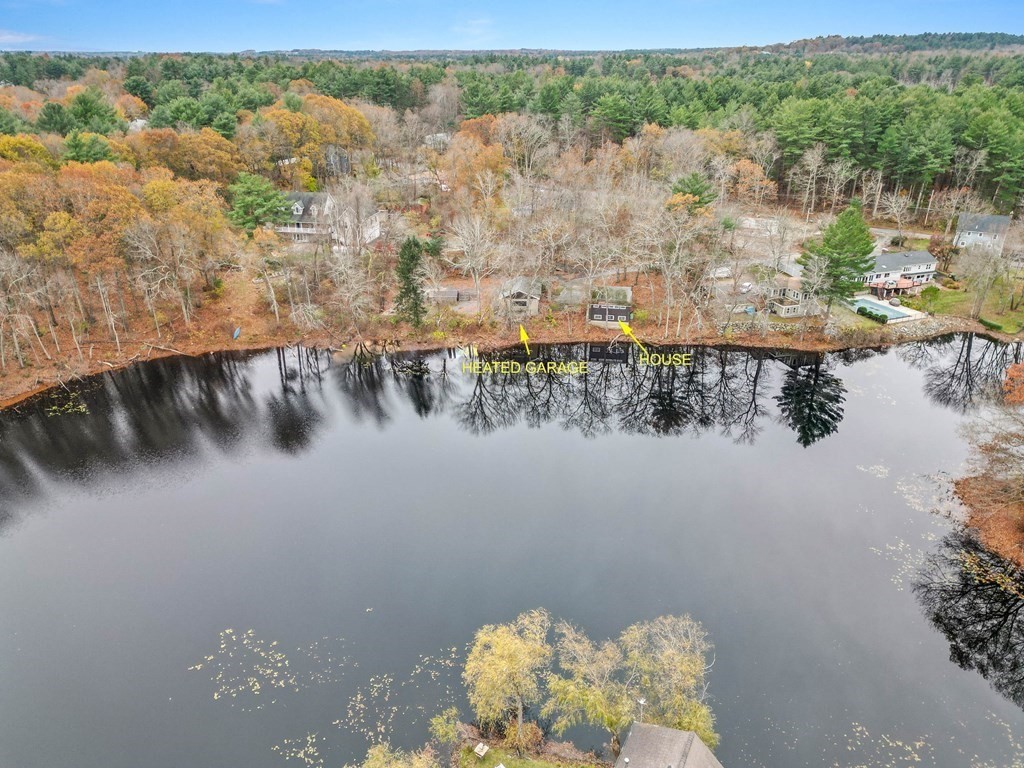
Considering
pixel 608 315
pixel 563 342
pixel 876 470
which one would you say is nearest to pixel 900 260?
pixel 608 315

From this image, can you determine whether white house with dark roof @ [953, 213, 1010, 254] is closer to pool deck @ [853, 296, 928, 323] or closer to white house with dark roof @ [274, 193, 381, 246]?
pool deck @ [853, 296, 928, 323]

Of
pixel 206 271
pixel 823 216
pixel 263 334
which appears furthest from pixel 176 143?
pixel 823 216

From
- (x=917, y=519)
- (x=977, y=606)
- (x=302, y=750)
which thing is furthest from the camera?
(x=917, y=519)

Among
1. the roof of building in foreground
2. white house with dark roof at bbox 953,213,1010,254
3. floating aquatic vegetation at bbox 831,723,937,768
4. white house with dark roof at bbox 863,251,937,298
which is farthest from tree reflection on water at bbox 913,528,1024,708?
white house with dark roof at bbox 953,213,1010,254

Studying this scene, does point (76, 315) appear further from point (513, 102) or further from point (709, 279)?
point (513, 102)

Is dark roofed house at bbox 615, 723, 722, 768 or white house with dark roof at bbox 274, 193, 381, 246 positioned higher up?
white house with dark roof at bbox 274, 193, 381, 246

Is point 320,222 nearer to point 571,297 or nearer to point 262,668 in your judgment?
point 571,297

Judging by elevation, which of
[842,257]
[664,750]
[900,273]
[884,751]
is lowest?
[884,751]
